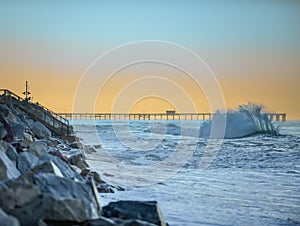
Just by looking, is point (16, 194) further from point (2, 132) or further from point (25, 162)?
point (2, 132)

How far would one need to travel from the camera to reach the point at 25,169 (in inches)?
249

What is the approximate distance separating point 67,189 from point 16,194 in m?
0.62

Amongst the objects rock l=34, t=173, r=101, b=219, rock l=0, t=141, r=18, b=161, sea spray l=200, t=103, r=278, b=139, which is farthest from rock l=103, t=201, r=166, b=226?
sea spray l=200, t=103, r=278, b=139

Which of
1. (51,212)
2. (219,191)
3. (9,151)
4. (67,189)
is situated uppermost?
(9,151)

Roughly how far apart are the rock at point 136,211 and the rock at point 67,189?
0.21 m

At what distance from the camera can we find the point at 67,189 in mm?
4820

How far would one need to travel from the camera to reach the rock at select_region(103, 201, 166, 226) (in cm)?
506

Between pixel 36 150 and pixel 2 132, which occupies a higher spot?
pixel 2 132

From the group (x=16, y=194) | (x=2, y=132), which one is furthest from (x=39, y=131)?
(x=16, y=194)

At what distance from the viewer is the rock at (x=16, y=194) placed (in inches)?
168

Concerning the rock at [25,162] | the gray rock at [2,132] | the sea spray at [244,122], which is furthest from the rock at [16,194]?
the sea spray at [244,122]

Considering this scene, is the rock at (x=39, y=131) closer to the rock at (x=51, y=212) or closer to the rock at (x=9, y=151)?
the rock at (x=9, y=151)

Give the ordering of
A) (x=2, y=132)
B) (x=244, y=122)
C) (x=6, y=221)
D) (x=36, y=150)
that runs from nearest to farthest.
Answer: (x=6, y=221) < (x=36, y=150) < (x=2, y=132) < (x=244, y=122)

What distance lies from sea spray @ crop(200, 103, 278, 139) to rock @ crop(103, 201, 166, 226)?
111ft
